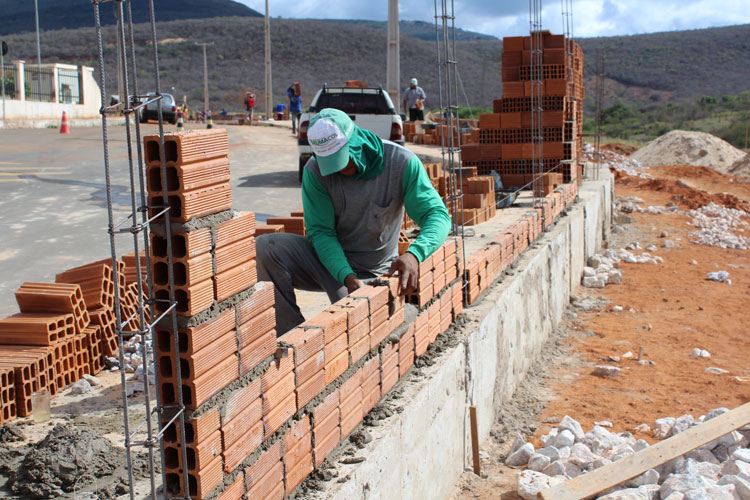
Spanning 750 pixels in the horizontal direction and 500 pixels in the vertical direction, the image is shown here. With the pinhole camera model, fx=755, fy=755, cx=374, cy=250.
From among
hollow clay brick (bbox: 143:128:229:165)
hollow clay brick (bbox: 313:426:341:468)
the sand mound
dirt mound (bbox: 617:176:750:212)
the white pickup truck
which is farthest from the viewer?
the sand mound

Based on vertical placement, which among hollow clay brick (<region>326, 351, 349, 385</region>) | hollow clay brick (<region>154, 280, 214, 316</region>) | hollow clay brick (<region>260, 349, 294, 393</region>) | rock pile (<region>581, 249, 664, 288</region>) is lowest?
rock pile (<region>581, 249, 664, 288</region>)

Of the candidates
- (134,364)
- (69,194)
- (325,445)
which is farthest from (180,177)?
(69,194)

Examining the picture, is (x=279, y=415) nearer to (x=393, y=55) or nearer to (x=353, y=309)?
(x=353, y=309)

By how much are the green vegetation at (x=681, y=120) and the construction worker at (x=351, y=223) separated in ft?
105

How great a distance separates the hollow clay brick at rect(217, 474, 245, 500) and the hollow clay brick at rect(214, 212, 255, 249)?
2.59 feet

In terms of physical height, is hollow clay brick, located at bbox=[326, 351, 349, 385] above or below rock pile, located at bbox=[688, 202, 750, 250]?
above

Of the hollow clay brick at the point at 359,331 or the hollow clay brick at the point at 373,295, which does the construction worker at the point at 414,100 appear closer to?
the hollow clay brick at the point at 373,295

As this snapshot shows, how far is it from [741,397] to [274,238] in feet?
13.5

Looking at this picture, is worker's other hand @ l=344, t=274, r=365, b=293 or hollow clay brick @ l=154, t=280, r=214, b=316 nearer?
hollow clay brick @ l=154, t=280, r=214, b=316

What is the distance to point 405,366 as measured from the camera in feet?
13.4

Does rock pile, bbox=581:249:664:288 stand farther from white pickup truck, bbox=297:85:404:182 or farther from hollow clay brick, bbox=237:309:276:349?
hollow clay brick, bbox=237:309:276:349

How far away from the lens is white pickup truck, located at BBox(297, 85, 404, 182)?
12953mm

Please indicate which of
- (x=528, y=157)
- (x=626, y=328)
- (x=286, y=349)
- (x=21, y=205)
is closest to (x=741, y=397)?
(x=626, y=328)

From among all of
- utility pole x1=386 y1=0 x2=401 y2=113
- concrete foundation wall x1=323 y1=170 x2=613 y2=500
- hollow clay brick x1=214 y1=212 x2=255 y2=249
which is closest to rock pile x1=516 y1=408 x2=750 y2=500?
concrete foundation wall x1=323 y1=170 x2=613 y2=500
